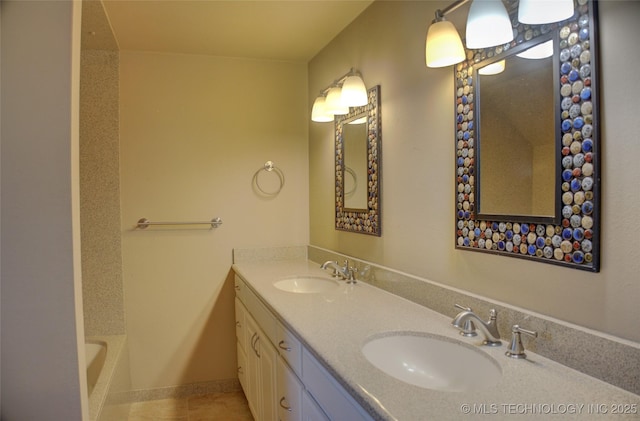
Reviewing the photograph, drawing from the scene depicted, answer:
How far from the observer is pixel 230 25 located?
223cm

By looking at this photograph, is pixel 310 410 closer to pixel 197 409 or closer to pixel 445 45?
pixel 445 45

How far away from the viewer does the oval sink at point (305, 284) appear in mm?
2211

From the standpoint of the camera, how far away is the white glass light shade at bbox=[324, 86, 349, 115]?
215 cm

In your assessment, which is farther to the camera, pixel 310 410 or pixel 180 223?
pixel 180 223

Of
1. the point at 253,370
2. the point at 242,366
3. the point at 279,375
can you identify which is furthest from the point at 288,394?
the point at 242,366

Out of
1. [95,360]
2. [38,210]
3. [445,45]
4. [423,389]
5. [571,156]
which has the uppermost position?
[445,45]

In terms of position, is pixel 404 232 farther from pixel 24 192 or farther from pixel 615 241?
pixel 24 192

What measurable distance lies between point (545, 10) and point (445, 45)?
0.36 metres

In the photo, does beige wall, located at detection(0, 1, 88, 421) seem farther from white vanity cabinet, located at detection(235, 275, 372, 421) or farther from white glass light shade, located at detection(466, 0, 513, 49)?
white glass light shade, located at detection(466, 0, 513, 49)

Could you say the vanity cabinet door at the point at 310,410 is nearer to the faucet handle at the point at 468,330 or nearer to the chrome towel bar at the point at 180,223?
the faucet handle at the point at 468,330

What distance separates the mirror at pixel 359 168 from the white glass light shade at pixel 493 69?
2.27ft

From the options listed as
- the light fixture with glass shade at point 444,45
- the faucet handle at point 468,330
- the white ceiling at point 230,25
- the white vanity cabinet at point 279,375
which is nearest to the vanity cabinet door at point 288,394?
the white vanity cabinet at point 279,375

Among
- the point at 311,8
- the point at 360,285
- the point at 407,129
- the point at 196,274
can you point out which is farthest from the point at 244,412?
the point at 311,8

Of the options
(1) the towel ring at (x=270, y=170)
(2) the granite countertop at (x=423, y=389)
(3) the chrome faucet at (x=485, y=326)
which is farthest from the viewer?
(1) the towel ring at (x=270, y=170)
